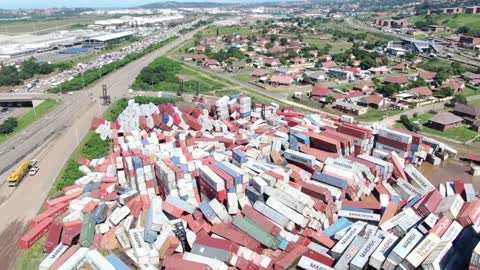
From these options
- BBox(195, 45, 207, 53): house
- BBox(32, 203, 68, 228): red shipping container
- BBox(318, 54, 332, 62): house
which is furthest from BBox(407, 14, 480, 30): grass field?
BBox(32, 203, 68, 228): red shipping container

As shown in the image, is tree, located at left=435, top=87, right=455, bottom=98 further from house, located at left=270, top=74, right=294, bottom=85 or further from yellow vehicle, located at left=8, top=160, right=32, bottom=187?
yellow vehicle, located at left=8, top=160, right=32, bottom=187

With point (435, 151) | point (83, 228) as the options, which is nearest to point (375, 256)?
point (83, 228)

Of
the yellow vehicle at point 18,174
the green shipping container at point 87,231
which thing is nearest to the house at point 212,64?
the yellow vehicle at point 18,174

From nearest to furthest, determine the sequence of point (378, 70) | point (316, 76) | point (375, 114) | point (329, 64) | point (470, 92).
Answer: point (375, 114) < point (470, 92) < point (316, 76) < point (378, 70) < point (329, 64)

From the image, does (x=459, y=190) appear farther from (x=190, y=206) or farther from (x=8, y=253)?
(x=8, y=253)

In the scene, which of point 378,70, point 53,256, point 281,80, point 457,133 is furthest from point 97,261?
point 378,70

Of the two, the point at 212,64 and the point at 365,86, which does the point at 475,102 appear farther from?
the point at 212,64

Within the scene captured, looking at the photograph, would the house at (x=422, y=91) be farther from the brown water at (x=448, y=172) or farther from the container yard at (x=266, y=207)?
the brown water at (x=448, y=172)
